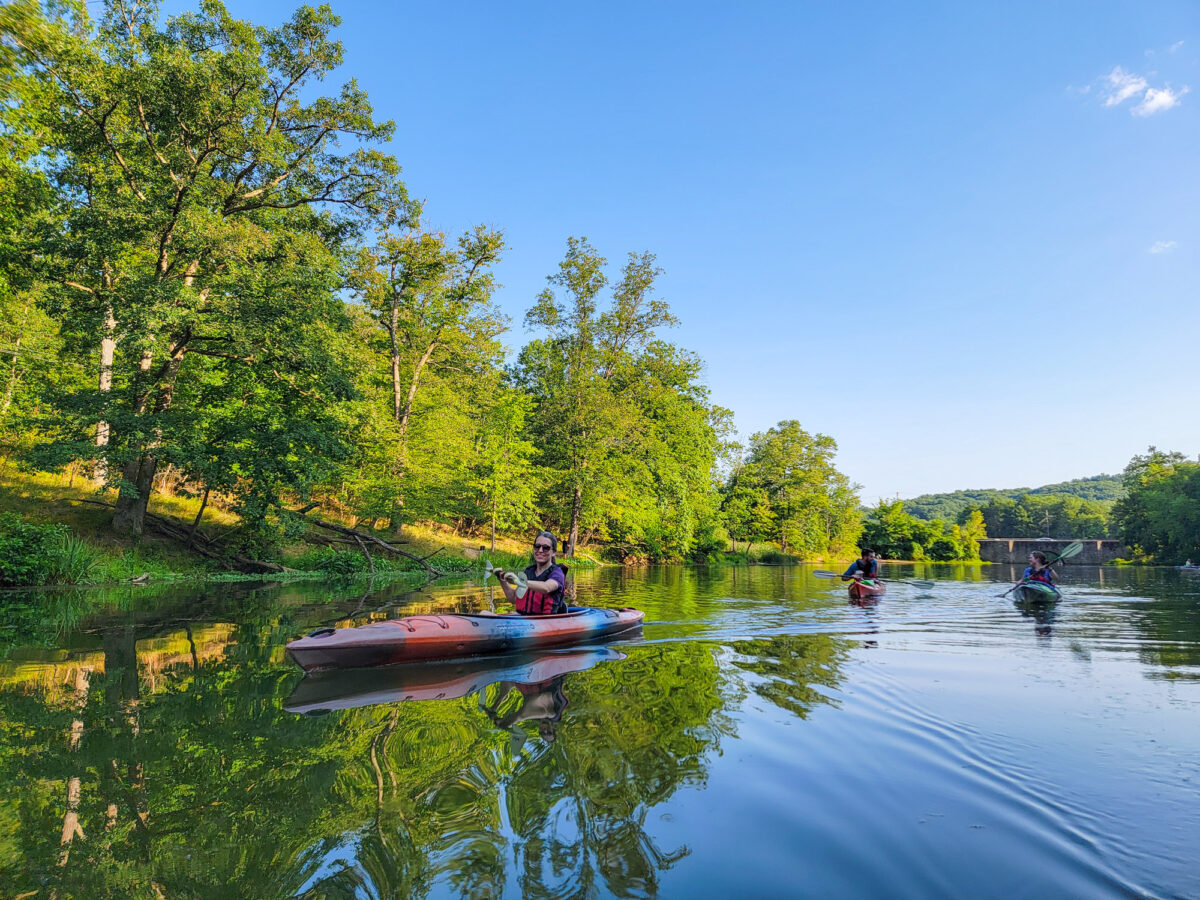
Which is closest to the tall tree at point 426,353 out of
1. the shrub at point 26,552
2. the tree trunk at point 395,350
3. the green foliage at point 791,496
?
the tree trunk at point 395,350

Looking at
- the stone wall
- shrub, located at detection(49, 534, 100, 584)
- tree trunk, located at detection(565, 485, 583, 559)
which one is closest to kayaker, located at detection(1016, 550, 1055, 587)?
tree trunk, located at detection(565, 485, 583, 559)

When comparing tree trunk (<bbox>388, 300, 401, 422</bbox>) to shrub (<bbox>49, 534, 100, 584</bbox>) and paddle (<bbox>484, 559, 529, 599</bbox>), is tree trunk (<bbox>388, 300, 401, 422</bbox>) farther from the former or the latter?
paddle (<bbox>484, 559, 529, 599</bbox>)

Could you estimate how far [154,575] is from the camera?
14148 mm

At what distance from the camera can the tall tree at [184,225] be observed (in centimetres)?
1332

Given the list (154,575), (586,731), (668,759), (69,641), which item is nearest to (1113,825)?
(668,759)

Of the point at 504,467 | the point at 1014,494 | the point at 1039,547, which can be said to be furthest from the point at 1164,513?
the point at 1014,494

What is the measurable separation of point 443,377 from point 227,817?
81.4 ft

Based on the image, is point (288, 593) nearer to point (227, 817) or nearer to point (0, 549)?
point (0, 549)

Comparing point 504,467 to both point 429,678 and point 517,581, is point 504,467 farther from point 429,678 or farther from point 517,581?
point 429,678

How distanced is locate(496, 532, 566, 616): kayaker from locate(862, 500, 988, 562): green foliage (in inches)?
2067

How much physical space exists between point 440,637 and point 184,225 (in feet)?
42.8

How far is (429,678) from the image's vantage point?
243 inches

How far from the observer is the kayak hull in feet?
46.5

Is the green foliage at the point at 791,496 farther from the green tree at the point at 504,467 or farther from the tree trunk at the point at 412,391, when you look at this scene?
the tree trunk at the point at 412,391
